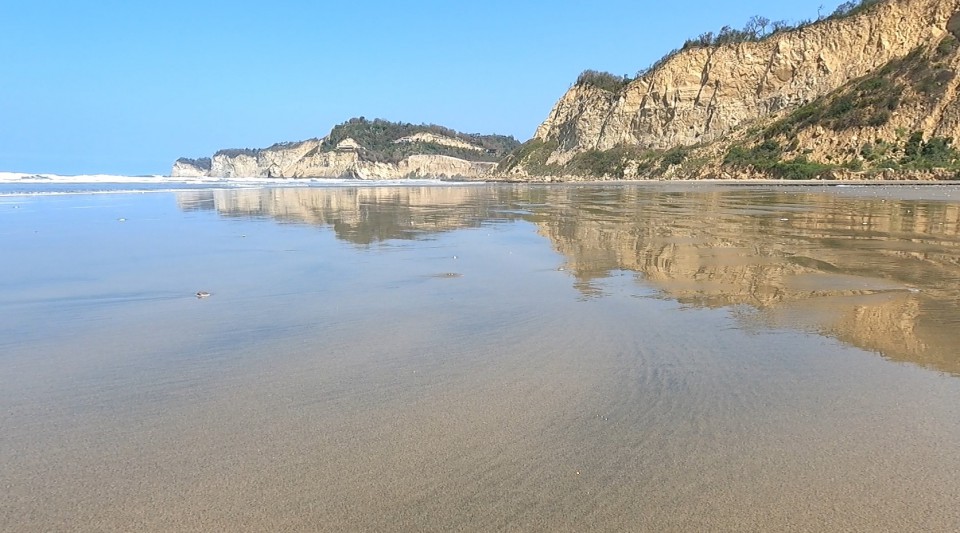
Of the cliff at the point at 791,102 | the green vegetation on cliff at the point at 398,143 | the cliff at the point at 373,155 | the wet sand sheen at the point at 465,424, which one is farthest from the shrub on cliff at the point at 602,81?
the wet sand sheen at the point at 465,424

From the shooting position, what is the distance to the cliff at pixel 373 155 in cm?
15262

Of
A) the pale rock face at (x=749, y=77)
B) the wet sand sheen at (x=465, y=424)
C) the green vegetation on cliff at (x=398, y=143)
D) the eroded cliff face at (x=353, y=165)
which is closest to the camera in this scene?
the wet sand sheen at (x=465, y=424)

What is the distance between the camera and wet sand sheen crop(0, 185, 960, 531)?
2.28 metres

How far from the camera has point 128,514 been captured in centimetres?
225

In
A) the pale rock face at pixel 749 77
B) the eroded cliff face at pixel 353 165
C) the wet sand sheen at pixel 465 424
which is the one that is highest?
the pale rock face at pixel 749 77

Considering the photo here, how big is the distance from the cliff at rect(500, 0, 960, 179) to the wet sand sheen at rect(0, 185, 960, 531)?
48.1m

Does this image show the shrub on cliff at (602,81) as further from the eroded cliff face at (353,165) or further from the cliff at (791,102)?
the eroded cliff face at (353,165)

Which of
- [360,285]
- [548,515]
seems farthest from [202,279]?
[548,515]

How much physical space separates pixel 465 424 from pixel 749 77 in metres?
73.5

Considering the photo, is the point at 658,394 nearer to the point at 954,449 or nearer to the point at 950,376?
the point at 954,449

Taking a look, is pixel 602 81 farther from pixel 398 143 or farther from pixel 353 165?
pixel 398 143

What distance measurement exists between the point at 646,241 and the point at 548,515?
8580 millimetres

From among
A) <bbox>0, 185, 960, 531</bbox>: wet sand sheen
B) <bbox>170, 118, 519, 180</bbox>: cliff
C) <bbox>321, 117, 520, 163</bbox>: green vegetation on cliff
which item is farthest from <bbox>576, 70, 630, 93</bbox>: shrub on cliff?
<bbox>0, 185, 960, 531</bbox>: wet sand sheen

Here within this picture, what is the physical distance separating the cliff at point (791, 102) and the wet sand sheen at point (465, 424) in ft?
158
